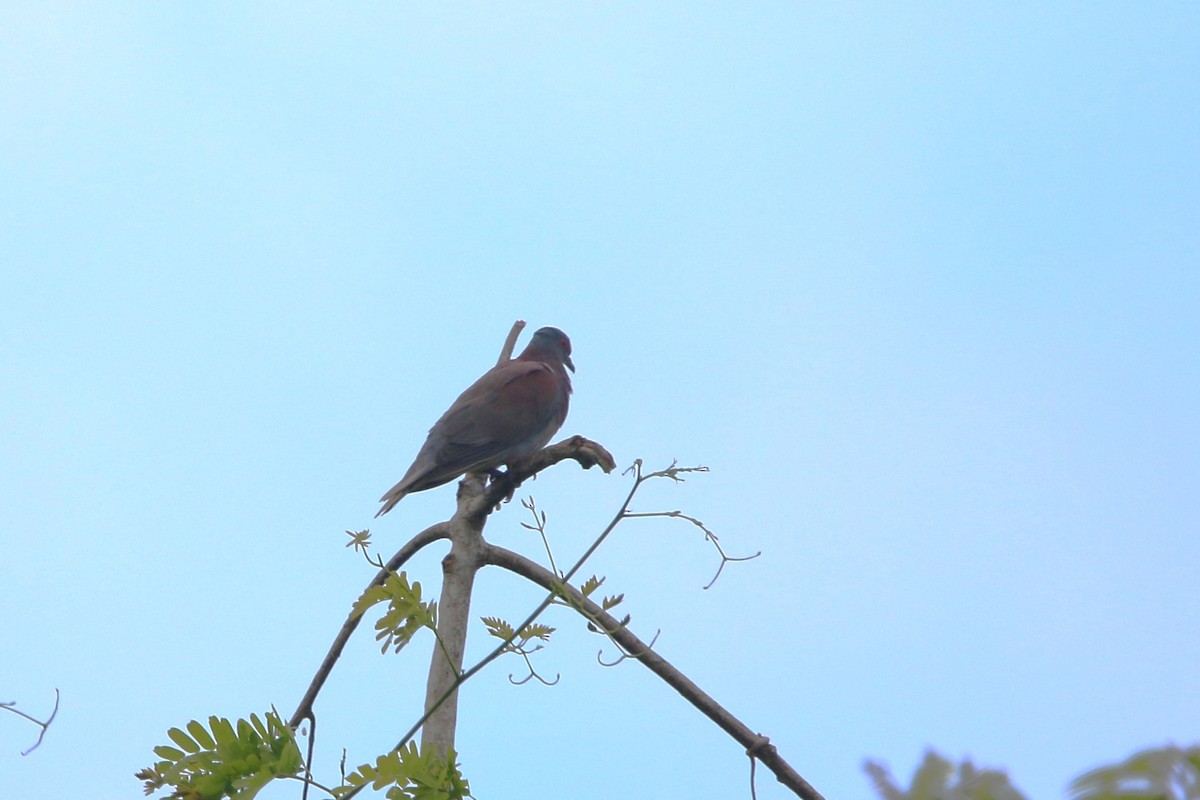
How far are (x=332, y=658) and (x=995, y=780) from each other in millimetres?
3045

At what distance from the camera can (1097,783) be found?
0.46 meters

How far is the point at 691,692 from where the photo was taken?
2.75 meters

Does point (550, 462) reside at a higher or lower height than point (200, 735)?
higher

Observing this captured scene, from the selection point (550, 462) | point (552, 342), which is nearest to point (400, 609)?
point (550, 462)

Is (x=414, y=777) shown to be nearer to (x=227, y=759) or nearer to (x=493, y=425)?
(x=227, y=759)

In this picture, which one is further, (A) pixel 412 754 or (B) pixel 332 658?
(B) pixel 332 658

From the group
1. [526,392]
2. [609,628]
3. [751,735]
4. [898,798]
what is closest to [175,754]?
[609,628]

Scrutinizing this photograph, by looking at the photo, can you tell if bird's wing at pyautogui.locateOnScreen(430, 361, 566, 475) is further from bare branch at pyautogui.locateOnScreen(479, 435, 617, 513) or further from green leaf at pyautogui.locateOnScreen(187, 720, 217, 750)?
green leaf at pyautogui.locateOnScreen(187, 720, 217, 750)

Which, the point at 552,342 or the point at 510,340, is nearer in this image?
the point at 510,340

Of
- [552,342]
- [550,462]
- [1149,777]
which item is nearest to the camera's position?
[1149,777]

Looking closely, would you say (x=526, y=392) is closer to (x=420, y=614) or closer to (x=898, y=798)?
(x=420, y=614)

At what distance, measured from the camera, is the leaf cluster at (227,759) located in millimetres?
2670

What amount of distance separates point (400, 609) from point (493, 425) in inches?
111

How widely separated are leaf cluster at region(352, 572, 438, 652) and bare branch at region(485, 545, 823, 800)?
32 cm
